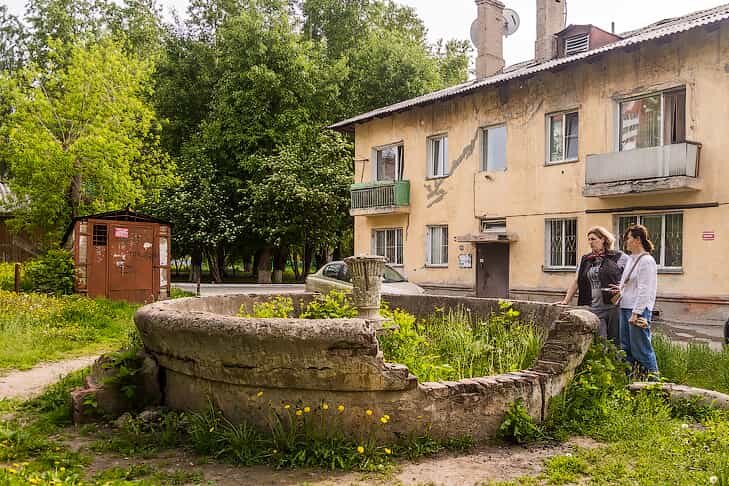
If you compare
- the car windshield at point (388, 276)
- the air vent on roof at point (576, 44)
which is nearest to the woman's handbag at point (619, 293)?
the car windshield at point (388, 276)

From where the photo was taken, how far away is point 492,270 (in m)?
19.0

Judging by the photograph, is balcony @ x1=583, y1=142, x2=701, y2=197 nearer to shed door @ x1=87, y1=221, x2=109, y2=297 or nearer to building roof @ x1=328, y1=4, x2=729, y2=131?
building roof @ x1=328, y1=4, x2=729, y2=131

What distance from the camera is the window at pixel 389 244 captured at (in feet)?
72.6

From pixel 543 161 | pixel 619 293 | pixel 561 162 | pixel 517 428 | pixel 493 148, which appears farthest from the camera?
pixel 493 148

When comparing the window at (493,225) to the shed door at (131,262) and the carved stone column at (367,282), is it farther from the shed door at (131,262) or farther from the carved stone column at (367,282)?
the carved stone column at (367,282)

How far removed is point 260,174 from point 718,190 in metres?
19.0

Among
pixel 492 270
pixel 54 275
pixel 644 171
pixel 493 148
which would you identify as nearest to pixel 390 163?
pixel 493 148

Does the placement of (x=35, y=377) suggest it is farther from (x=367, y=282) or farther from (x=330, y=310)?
(x=367, y=282)

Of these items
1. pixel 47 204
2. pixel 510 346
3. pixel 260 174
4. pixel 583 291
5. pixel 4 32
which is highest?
pixel 4 32

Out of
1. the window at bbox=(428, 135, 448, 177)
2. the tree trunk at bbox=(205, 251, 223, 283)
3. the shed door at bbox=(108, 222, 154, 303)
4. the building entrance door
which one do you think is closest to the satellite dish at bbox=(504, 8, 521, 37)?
the window at bbox=(428, 135, 448, 177)

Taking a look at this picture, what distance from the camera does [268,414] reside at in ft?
16.7

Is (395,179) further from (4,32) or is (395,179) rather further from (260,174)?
(4,32)

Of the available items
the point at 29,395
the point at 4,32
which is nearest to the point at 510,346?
the point at 29,395

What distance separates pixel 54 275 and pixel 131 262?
1903mm
